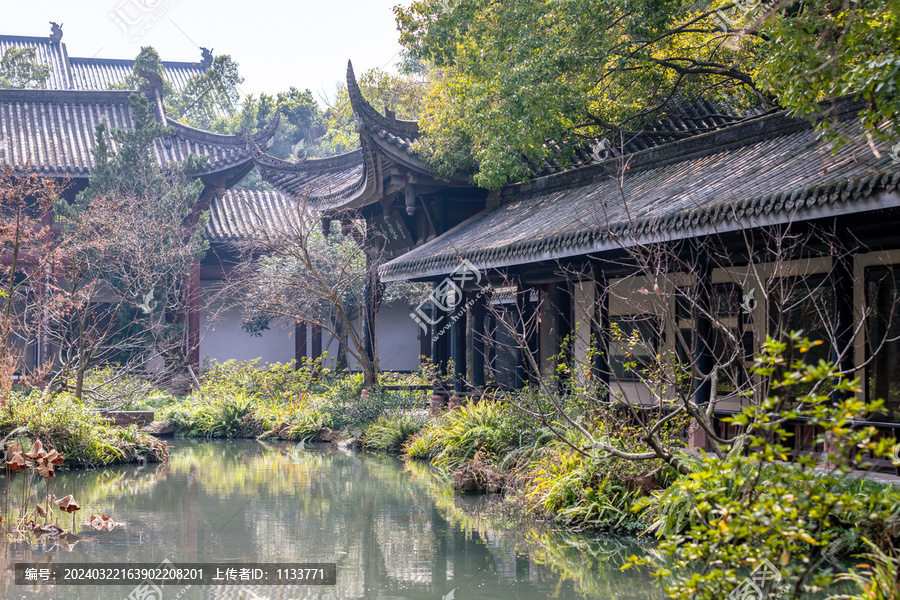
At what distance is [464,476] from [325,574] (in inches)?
127

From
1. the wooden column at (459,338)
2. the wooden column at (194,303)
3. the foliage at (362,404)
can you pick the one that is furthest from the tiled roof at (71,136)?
the wooden column at (459,338)

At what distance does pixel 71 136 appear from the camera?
780 inches

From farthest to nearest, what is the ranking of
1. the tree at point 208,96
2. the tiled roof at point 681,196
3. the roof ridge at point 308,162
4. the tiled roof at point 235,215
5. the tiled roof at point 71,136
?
the tree at point 208,96, the tiled roof at point 235,215, the tiled roof at point 71,136, the roof ridge at point 308,162, the tiled roof at point 681,196

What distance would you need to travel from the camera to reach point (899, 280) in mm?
8195

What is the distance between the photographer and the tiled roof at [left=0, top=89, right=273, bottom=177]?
18.6 metres

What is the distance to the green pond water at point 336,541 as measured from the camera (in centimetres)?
528

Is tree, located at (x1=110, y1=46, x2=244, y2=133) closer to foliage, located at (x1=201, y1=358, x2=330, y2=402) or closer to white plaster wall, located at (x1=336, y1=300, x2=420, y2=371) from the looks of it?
white plaster wall, located at (x1=336, y1=300, x2=420, y2=371)

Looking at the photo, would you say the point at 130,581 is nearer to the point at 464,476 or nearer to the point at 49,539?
the point at 49,539

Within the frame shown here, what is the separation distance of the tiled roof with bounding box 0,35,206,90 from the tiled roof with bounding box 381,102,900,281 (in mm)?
26086

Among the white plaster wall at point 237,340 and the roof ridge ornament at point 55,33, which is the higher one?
the roof ridge ornament at point 55,33

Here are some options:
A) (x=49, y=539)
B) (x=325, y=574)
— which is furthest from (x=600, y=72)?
(x=49, y=539)

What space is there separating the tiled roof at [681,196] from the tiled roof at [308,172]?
13.9 ft

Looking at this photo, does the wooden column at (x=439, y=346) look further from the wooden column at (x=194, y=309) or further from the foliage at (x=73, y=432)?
the wooden column at (x=194, y=309)

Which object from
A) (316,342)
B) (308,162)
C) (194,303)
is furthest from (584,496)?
(194,303)
